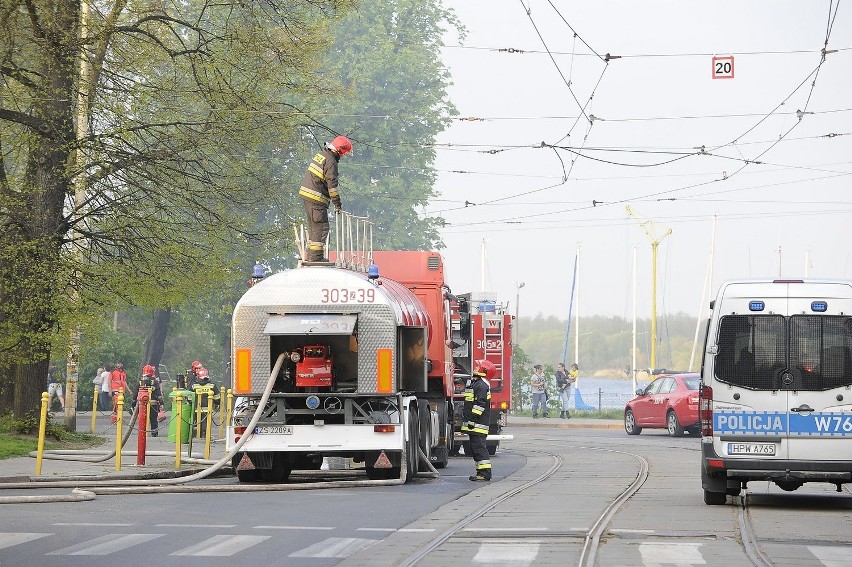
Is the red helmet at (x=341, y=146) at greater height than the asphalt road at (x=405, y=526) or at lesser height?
greater

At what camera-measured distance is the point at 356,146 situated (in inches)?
2781

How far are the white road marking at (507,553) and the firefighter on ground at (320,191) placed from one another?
9.61 m

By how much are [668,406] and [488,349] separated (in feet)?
28.4

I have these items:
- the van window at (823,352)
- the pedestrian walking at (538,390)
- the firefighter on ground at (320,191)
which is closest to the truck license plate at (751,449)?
the van window at (823,352)

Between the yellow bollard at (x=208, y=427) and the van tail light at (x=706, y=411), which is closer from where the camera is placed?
the van tail light at (x=706, y=411)

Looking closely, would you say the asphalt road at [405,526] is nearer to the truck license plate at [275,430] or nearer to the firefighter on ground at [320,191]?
the truck license plate at [275,430]

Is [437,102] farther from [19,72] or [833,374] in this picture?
[833,374]

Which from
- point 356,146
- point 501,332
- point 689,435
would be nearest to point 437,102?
point 356,146

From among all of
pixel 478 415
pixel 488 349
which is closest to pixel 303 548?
pixel 478 415

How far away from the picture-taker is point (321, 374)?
845 inches

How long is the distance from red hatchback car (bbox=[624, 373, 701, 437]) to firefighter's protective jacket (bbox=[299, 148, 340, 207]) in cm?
1837

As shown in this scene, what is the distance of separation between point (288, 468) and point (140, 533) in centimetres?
809

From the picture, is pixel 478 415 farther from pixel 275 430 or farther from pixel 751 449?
pixel 751 449

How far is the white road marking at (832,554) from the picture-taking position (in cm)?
1211
